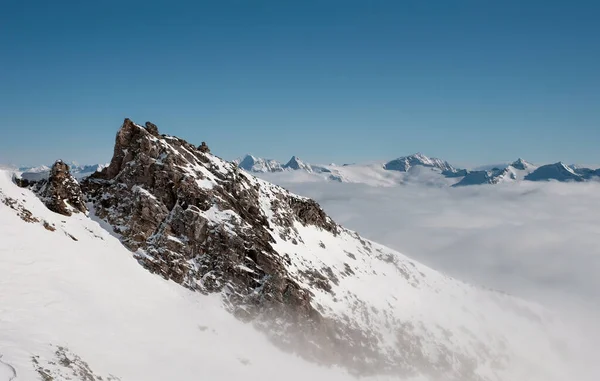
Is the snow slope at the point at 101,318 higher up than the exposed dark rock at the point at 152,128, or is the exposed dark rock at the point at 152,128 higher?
the exposed dark rock at the point at 152,128

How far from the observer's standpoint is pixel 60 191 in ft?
211

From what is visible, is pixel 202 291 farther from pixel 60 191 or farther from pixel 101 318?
pixel 60 191

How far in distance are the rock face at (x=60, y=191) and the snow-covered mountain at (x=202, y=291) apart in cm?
23

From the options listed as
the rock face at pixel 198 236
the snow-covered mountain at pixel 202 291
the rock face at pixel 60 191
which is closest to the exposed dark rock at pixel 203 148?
the snow-covered mountain at pixel 202 291

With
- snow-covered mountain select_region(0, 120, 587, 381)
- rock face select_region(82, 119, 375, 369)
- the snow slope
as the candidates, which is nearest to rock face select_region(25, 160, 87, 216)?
snow-covered mountain select_region(0, 120, 587, 381)

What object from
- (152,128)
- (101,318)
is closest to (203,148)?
(152,128)

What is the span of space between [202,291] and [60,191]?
28.8 metres

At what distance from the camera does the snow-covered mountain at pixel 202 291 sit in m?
41.5

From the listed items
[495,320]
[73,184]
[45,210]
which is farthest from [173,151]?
[495,320]

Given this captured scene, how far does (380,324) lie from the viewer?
81.4m

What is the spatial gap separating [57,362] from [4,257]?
70.3 feet

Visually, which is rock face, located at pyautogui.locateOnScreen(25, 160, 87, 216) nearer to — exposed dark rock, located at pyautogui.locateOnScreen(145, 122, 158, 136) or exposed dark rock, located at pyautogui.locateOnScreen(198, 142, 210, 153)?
exposed dark rock, located at pyautogui.locateOnScreen(145, 122, 158, 136)

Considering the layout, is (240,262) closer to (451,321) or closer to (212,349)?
(212,349)

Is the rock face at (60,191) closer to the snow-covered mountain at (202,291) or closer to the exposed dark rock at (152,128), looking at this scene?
the snow-covered mountain at (202,291)
